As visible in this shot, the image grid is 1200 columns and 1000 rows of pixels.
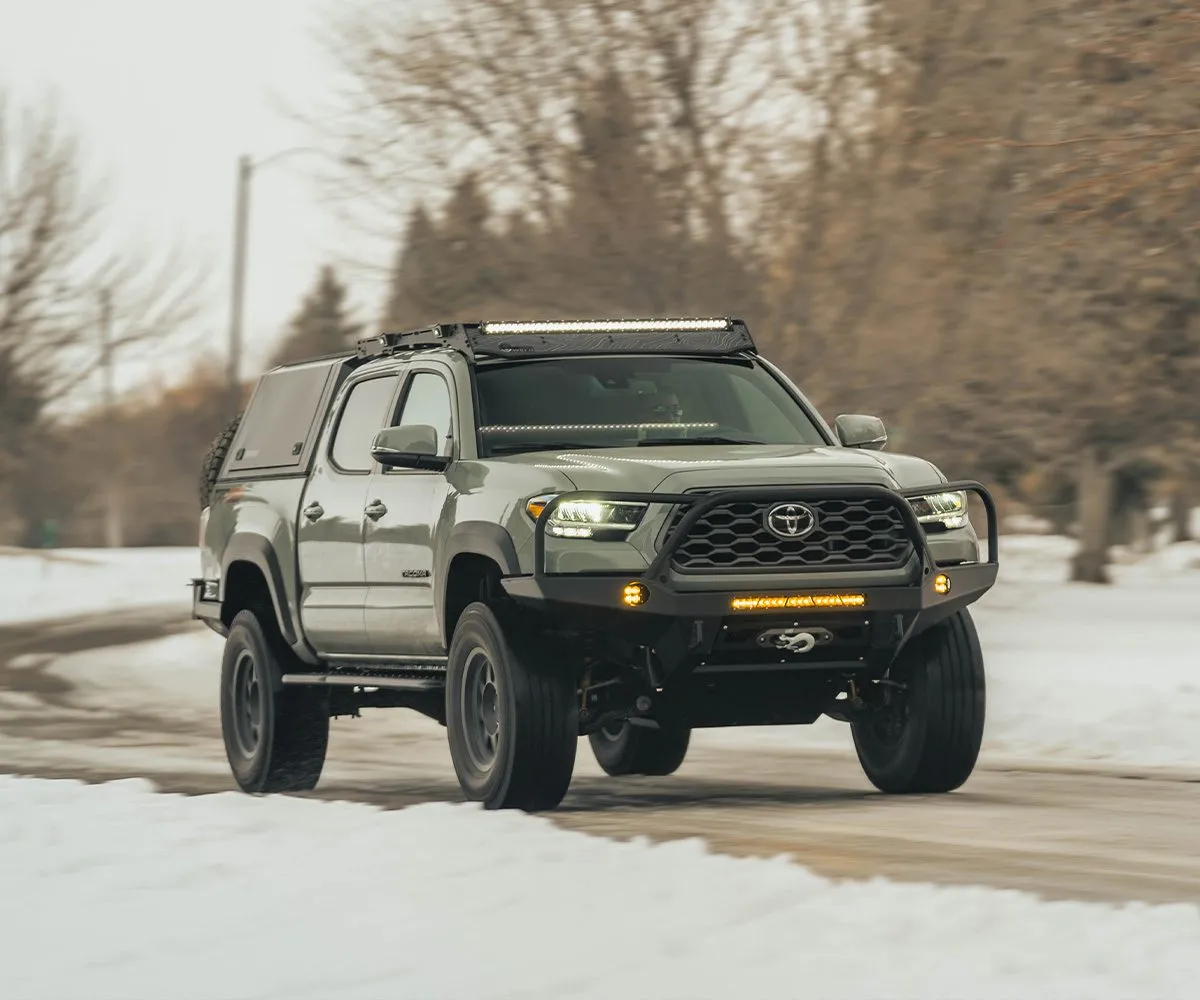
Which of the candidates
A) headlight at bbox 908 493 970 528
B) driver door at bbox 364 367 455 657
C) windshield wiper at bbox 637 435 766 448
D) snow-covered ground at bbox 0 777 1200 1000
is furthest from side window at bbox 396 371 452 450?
snow-covered ground at bbox 0 777 1200 1000

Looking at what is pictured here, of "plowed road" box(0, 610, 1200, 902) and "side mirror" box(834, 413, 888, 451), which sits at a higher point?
"side mirror" box(834, 413, 888, 451)

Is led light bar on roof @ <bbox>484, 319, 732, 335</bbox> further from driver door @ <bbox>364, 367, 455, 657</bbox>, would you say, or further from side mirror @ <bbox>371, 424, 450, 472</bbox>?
side mirror @ <bbox>371, 424, 450, 472</bbox>

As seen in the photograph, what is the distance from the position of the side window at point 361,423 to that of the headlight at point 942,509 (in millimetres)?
2802

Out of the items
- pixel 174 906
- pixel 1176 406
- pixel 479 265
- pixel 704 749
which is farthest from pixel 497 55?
pixel 174 906

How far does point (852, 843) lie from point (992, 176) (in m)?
16.3

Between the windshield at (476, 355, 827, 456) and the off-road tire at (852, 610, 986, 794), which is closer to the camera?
the off-road tire at (852, 610, 986, 794)

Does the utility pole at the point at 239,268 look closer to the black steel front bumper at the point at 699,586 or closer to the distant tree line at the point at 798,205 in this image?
the distant tree line at the point at 798,205

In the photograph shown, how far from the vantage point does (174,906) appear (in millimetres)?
7555

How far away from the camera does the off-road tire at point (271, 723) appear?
1270 centimetres

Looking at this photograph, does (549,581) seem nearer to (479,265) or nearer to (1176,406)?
(479,265)

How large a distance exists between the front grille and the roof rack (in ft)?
5.84

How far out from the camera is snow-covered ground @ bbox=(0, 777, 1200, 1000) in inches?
249

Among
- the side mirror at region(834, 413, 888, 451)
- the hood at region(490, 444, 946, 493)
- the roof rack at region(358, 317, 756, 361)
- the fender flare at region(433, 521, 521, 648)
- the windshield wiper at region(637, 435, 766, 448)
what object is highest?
the roof rack at region(358, 317, 756, 361)

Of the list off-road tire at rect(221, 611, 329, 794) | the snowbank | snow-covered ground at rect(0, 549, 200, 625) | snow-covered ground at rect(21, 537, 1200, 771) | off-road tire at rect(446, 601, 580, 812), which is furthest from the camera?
snow-covered ground at rect(0, 549, 200, 625)
